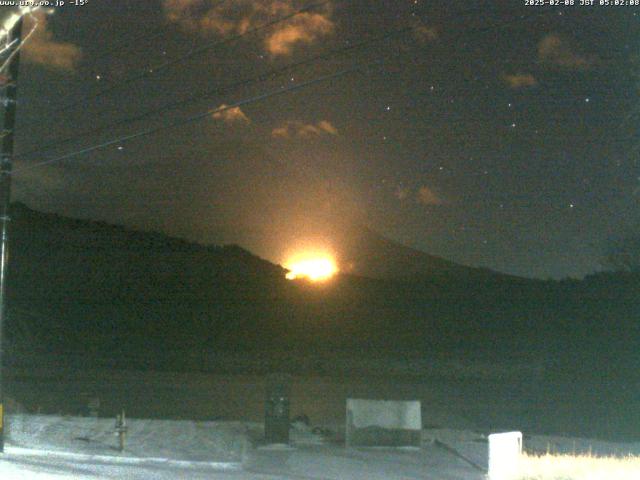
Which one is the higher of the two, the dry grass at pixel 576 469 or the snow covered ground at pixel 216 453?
the dry grass at pixel 576 469

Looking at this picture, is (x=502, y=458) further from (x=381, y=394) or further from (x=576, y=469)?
(x=381, y=394)

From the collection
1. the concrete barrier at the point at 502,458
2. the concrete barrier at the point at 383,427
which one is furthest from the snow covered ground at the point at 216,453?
the concrete barrier at the point at 502,458

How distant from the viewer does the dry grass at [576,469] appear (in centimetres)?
1268

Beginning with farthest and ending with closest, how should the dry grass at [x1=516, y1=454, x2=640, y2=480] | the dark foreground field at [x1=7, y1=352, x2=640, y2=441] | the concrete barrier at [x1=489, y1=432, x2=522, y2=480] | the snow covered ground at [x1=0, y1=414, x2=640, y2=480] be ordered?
1. the dark foreground field at [x1=7, y1=352, x2=640, y2=441]
2. the snow covered ground at [x1=0, y1=414, x2=640, y2=480]
3. the concrete barrier at [x1=489, y1=432, x2=522, y2=480]
4. the dry grass at [x1=516, y1=454, x2=640, y2=480]

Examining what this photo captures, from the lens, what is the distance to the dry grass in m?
12.7

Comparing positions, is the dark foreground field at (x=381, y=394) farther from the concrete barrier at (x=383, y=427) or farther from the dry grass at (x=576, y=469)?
the dry grass at (x=576, y=469)

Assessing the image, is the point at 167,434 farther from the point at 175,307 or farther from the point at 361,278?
the point at 361,278

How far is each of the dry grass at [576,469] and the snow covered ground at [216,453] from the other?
1393 mm

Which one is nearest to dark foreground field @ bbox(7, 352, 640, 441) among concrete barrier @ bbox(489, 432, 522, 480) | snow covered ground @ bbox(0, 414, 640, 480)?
snow covered ground @ bbox(0, 414, 640, 480)

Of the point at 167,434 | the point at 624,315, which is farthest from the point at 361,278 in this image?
the point at 167,434

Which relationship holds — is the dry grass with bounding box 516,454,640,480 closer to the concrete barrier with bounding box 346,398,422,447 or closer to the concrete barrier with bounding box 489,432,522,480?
the concrete barrier with bounding box 489,432,522,480

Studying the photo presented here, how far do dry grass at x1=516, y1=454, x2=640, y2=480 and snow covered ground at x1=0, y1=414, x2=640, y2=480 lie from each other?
1.39 metres

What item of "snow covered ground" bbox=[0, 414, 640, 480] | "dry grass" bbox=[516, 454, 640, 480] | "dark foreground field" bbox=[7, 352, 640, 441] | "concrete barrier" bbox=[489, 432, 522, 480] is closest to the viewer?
"dry grass" bbox=[516, 454, 640, 480]

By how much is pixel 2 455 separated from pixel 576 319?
2170 inches
